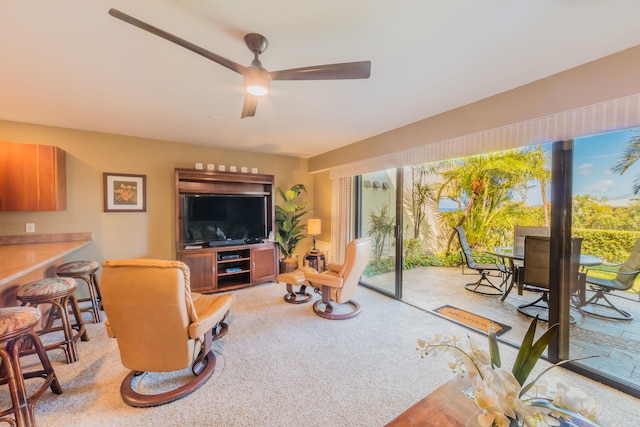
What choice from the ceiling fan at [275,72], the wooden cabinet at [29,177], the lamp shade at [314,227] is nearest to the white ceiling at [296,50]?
the ceiling fan at [275,72]

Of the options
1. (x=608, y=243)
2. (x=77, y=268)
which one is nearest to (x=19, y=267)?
(x=77, y=268)

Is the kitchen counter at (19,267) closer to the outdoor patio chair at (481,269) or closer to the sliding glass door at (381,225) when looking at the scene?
the sliding glass door at (381,225)

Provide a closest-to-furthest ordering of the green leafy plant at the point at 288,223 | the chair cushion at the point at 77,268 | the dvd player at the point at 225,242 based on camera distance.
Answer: the chair cushion at the point at 77,268, the dvd player at the point at 225,242, the green leafy plant at the point at 288,223

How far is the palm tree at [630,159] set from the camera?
1894 millimetres

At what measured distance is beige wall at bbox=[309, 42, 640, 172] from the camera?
1767mm

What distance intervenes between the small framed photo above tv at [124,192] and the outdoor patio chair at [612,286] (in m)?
5.52

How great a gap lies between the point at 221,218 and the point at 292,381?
9.54 ft

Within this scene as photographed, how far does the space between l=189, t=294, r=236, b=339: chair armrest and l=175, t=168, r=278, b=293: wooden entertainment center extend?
1.40m

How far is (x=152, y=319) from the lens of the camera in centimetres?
172

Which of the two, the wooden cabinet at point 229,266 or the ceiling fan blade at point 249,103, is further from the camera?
the wooden cabinet at point 229,266

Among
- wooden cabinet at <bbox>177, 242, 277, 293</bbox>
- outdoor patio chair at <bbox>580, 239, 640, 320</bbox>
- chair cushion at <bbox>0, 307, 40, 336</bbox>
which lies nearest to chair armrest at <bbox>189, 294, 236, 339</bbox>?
chair cushion at <bbox>0, 307, 40, 336</bbox>

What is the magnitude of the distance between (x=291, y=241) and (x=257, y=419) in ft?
11.5

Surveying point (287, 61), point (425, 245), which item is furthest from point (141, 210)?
point (425, 245)

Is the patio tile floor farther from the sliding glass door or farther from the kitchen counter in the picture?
the kitchen counter
